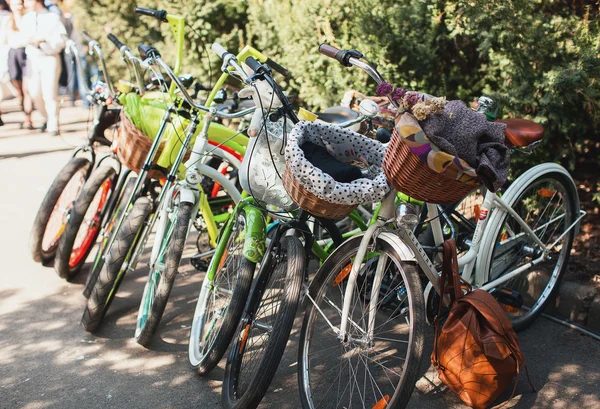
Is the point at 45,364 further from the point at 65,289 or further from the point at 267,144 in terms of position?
the point at 267,144

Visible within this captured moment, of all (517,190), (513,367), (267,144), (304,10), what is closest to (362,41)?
(304,10)

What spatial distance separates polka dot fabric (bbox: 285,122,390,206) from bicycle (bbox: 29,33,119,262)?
2.36 meters

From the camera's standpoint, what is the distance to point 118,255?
12.5ft

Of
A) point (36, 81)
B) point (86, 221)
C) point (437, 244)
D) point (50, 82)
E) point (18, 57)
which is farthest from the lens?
point (18, 57)

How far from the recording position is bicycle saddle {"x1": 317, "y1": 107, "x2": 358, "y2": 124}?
4.21 meters

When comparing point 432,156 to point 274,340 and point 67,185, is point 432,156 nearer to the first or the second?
point 274,340

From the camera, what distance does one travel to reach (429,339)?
12.8ft

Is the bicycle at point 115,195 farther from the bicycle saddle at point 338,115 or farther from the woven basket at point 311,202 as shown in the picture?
the woven basket at point 311,202

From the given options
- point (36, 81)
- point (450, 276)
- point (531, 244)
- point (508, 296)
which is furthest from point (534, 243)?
point (36, 81)

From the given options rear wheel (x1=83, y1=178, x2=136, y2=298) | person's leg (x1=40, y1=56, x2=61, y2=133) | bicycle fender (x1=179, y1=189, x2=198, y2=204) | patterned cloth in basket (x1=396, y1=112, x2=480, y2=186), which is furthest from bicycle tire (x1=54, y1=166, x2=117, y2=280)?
person's leg (x1=40, y1=56, x2=61, y2=133)

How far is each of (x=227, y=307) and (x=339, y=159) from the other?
96cm

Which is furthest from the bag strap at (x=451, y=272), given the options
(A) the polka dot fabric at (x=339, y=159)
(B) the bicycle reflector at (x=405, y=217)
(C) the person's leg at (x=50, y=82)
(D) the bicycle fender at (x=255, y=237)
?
(C) the person's leg at (x=50, y=82)

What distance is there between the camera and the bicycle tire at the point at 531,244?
3.58 m

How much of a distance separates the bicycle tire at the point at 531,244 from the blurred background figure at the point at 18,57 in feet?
27.0
